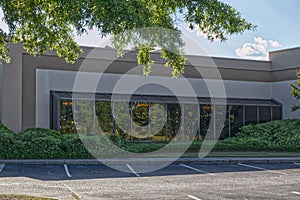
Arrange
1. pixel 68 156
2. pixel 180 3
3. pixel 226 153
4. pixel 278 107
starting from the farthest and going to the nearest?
pixel 278 107 < pixel 226 153 < pixel 68 156 < pixel 180 3

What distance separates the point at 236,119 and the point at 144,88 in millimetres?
6155

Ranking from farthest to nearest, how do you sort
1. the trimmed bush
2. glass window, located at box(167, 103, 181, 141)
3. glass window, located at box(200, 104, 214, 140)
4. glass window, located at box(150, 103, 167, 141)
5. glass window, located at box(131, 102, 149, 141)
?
1. glass window, located at box(200, 104, 214, 140)
2. glass window, located at box(167, 103, 181, 141)
3. glass window, located at box(150, 103, 167, 141)
4. glass window, located at box(131, 102, 149, 141)
5. the trimmed bush

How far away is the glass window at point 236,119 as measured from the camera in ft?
105

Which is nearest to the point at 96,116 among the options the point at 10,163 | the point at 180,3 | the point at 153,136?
the point at 153,136

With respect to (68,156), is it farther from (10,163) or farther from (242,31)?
(242,31)

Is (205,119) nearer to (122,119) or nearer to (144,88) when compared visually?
(144,88)

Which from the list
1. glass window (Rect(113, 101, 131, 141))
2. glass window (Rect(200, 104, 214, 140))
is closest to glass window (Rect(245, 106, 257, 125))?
glass window (Rect(200, 104, 214, 140))

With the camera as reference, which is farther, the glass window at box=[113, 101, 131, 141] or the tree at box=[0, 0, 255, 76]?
the glass window at box=[113, 101, 131, 141]

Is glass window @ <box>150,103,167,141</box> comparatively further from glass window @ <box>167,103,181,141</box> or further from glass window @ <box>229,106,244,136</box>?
glass window @ <box>229,106,244,136</box>

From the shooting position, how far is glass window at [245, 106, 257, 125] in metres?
32.6

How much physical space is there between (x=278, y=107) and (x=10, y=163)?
1966 centimetres

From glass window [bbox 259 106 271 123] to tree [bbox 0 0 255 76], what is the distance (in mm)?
21659

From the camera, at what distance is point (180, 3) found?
33.9ft

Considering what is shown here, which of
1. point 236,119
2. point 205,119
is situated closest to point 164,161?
point 205,119
